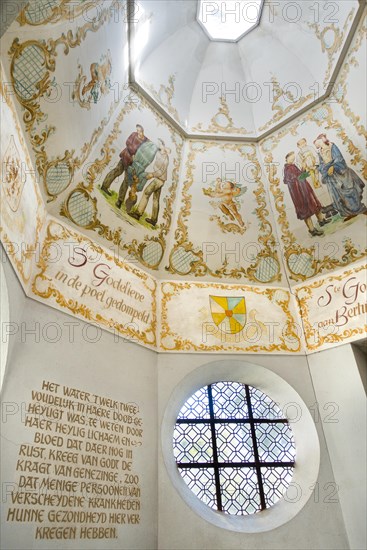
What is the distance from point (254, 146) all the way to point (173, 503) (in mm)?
6417

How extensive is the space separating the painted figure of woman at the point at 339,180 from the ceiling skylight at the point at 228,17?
2.55 metres

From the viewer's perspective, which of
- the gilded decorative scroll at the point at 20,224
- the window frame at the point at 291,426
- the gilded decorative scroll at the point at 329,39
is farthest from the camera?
the gilded decorative scroll at the point at 329,39

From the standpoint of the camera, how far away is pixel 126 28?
7523 mm

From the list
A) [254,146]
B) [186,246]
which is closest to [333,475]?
[186,246]

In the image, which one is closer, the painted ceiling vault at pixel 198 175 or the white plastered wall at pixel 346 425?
the white plastered wall at pixel 346 425

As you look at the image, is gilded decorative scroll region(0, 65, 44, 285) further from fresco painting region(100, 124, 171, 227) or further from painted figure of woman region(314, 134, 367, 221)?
painted figure of woman region(314, 134, 367, 221)

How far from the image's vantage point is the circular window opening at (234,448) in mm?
7421

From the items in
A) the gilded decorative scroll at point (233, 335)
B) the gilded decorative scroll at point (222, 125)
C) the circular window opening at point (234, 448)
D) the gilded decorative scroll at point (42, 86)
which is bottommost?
the circular window opening at point (234, 448)

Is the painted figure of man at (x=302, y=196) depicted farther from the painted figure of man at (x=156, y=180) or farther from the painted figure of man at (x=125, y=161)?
the painted figure of man at (x=125, y=161)

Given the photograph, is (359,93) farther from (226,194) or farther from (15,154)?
(15,154)

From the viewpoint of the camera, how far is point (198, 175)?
30.1 ft

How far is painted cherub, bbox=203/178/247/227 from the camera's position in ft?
30.2

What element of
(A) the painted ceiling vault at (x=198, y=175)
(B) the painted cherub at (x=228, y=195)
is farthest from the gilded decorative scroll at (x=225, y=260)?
(B) the painted cherub at (x=228, y=195)

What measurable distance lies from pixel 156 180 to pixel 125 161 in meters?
0.72
